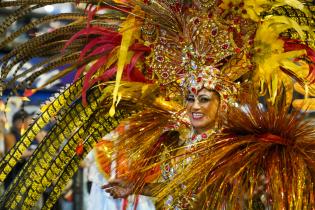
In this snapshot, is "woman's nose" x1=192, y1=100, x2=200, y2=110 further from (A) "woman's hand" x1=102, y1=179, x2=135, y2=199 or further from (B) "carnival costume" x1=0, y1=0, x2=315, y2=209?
(A) "woman's hand" x1=102, y1=179, x2=135, y2=199

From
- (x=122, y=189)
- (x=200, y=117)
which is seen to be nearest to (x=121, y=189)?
(x=122, y=189)

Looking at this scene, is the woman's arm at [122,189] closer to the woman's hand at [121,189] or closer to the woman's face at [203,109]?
the woman's hand at [121,189]

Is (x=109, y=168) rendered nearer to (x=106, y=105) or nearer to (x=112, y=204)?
(x=106, y=105)

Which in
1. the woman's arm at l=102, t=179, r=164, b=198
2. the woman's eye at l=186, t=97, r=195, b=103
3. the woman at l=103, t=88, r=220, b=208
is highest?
the woman's eye at l=186, t=97, r=195, b=103

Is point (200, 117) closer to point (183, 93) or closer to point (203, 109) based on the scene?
point (203, 109)

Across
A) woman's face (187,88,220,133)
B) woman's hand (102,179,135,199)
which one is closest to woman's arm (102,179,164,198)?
woman's hand (102,179,135,199)

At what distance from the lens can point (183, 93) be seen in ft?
14.4

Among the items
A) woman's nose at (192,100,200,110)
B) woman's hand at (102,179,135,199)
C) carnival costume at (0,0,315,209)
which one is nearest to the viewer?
carnival costume at (0,0,315,209)

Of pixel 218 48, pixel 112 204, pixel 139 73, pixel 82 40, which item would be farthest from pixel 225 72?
pixel 112 204

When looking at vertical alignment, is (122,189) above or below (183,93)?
below

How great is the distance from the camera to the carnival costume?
12.7 ft

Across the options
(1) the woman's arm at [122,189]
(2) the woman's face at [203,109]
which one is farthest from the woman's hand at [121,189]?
(2) the woman's face at [203,109]

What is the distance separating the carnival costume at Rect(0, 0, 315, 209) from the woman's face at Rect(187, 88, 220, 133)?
3 cm

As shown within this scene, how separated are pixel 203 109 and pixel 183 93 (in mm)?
185
